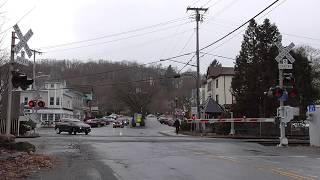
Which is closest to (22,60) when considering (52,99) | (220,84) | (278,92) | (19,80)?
(19,80)

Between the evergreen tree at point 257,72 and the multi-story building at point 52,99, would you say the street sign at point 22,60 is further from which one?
the multi-story building at point 52,99

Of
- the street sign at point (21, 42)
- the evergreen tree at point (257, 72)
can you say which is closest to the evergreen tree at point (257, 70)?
the evergreen tree at point (257, 72)

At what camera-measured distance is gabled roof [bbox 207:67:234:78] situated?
87.5 meters

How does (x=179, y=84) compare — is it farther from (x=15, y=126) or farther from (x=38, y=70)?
(x=15, y=126)

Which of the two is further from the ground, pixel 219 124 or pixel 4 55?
pixel 4 55

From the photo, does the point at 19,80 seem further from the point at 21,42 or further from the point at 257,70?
the point at 257,70

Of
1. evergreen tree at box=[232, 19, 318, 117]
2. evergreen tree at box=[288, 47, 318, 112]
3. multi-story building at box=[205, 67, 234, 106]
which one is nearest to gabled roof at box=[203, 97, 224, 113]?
evergreen tree at box=[232, 19, 318, 117]

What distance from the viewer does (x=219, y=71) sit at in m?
91.6

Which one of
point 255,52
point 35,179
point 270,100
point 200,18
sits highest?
point 200,18

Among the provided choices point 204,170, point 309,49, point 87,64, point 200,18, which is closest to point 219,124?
point 200,18

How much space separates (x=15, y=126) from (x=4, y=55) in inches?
630

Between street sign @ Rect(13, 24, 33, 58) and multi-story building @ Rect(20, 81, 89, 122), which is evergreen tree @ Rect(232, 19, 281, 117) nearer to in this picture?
street sign @ Rect(13, 24, 33, 58)

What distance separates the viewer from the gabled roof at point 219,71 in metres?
87.5

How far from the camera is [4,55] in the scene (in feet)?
86.2
